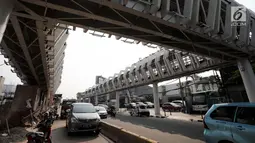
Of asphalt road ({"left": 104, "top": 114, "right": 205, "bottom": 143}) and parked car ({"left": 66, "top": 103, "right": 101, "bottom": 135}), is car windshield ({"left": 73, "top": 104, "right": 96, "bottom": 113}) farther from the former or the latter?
asphalt road ({"left": 104, "top": 114, "right": 205, "bottom": 143})

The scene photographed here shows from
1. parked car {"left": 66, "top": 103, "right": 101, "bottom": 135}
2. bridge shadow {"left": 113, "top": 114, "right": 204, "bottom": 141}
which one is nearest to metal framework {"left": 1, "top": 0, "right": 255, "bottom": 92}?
parked car {"left": 66, "top": 103, "right": 101, "bottom": 135}

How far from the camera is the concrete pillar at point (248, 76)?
15.2 m

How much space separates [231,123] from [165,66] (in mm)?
19256

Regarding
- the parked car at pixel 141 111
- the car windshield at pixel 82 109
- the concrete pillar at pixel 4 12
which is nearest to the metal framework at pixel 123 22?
the concrete pillar at pixel 4 12

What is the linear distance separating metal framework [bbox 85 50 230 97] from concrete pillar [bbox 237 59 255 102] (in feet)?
5.64

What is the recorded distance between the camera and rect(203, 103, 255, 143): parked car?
4079 millimetres

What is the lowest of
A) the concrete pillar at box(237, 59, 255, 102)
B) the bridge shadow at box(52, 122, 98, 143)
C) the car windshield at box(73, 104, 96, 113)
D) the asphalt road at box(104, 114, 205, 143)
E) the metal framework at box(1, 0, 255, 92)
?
the asphalt road at box(104, 114, 205, 143)

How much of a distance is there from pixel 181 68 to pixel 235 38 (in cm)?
889

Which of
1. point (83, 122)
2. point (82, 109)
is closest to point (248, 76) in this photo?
point (82, 109)

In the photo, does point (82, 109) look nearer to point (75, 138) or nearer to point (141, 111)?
point (75, 138)

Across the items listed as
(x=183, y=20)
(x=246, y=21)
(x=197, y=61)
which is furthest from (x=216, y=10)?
(x=197, y=61)

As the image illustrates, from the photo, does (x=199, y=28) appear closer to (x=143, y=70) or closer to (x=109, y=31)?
(x=109, y=31)

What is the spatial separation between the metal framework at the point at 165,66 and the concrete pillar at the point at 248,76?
5.64ft

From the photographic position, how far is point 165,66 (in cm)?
2350
